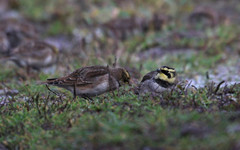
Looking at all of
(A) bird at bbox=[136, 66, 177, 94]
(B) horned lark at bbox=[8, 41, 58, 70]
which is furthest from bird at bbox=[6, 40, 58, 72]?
(A) bird at bbox=[136, 66, 177, 94]

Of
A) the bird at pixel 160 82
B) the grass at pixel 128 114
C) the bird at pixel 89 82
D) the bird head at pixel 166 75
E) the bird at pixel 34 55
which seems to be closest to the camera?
the grass at pixel 128 114

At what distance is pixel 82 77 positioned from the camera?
258 inches

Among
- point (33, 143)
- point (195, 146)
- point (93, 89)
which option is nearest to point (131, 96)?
point (93, 89)

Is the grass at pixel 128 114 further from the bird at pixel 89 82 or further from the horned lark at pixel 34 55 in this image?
the horned lark at pixel 34 55

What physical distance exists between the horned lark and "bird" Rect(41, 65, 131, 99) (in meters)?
4.19

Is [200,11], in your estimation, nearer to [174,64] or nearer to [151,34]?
[151,34]

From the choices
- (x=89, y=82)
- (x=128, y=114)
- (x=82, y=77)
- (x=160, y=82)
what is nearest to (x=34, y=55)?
(x=82, y=77)

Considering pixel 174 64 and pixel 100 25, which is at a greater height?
pixel 100 25

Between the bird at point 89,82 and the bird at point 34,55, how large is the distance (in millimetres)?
4122

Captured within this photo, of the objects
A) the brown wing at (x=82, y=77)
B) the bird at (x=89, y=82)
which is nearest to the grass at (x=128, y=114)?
the bird at (x=89, y=82)

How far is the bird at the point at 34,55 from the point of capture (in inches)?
412

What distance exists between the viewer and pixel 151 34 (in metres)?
13.0

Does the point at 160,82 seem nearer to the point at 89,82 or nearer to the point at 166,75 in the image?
the point at 166,75

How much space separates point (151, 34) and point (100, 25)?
6.69ft
